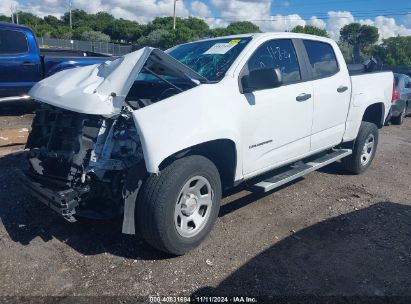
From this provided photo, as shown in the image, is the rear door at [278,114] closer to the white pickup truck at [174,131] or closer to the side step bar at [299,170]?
the white pickup truck at [174,131]

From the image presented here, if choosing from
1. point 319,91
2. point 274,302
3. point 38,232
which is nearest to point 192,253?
point 274,302

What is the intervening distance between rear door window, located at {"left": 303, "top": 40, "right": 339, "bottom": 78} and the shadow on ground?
6.17 ft

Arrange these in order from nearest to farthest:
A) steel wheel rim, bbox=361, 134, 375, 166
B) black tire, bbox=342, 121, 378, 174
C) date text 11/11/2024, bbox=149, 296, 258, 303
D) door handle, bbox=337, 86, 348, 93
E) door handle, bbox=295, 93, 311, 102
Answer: date text 11/11/2024, bbox=149, 296, 258, 303 < door handle, bbox=295, 93, 311, 102 < door handle, bbox=337, 86, 348, 93 < black tire, bbox=342, 121, 378, 174 < steel wheel rim, bbox=361, 134, 375, 166

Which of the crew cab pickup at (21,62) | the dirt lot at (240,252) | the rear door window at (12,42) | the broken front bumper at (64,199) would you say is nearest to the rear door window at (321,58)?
the dirt lot at (240,252)

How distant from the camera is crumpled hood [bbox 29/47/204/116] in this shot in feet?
10.7

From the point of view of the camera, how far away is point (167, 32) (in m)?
49.6

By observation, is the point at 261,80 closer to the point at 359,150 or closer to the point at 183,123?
the point at 183,123

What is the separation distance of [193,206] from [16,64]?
23.1 ft

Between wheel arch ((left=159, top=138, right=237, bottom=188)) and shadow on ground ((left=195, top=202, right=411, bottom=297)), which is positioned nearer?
shadow on ground ((left=195, top=202, right=411, bottom=297))

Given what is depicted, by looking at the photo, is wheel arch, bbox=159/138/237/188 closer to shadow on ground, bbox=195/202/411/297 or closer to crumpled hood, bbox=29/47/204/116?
crumpled hood, bbox=29/47/204/116

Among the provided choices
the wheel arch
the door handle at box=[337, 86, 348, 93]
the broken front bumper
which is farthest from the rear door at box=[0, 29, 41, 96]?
the door handle at box=[337, 86, 348, 93]

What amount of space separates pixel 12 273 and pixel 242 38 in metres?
3.26

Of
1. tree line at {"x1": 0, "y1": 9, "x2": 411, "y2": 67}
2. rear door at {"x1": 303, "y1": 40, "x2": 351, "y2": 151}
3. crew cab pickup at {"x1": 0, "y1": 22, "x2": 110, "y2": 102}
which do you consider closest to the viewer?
rear door at {"x1": 303, "y1": 40, "x2": 351, "y2": 151}

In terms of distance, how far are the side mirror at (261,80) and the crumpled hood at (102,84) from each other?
455 mm
